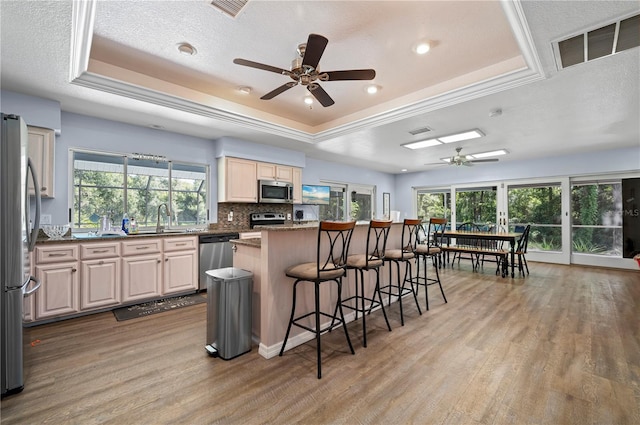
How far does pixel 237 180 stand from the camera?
500 centimetres

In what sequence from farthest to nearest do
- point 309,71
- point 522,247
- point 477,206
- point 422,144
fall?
1. point 477,206
2. point 522,247
3. point 422,144
4. point 309,71

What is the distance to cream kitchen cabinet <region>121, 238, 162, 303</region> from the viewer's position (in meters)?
3.56

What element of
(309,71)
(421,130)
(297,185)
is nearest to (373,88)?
(421,130)

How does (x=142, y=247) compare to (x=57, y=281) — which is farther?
(x=142, y=247)

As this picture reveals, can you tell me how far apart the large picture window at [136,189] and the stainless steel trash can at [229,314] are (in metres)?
2.67

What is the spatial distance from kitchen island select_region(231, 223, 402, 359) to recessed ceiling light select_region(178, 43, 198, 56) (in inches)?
75.0

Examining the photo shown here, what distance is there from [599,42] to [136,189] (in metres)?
5.55

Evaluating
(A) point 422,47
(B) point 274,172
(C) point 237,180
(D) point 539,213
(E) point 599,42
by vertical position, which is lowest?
(D) point 539,213

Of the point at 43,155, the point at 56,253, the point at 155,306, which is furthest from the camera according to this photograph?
the point at 155,306

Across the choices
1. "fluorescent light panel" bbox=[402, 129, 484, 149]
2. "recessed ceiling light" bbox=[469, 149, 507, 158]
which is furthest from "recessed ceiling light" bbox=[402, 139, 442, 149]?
"recessed ceiling light" bbox=[469, 149, 507, 158]

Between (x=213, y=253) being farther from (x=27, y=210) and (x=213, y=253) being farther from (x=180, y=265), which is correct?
(x=27, y=210)

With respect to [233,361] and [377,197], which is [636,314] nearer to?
[233,361]

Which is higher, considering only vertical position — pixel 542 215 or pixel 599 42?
pixel 599 42

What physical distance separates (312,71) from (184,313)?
304 cm
